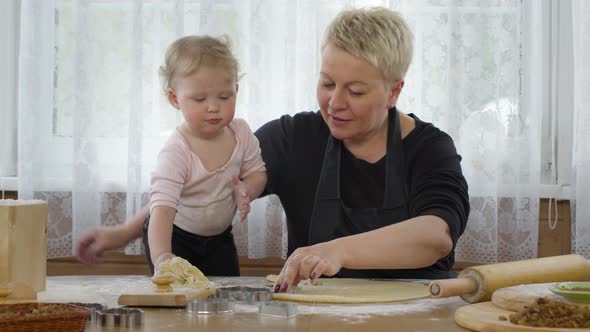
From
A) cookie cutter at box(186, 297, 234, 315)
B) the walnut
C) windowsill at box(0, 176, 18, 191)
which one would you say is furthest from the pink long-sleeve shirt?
windowsill at box(0, 176, 18, 191)

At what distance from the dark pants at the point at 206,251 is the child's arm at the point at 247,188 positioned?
11 centimetres

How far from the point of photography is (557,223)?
293 centimetres

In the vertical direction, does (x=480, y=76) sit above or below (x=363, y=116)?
above

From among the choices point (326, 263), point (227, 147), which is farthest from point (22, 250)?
point (227, 147)

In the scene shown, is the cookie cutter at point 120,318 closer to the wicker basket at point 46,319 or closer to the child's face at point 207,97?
the wicker basket at point 46,319

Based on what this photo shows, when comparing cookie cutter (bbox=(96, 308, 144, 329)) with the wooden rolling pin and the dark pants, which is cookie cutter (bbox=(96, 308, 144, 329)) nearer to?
the wooden rolling pin

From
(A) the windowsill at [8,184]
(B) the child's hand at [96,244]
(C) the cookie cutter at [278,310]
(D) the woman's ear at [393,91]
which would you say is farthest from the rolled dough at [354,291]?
(A) the windowsill at [8,184]

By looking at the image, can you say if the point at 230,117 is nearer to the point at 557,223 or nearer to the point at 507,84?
the point at 507,84

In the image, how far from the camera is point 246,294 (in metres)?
1.48

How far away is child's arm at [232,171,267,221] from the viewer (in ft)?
6.47

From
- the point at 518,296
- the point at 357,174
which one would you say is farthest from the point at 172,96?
the point at 518,296

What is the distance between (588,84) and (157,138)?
1.42m

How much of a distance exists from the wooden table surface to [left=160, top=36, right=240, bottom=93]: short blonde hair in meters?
0.57

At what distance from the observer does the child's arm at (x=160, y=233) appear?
6.00 feet
